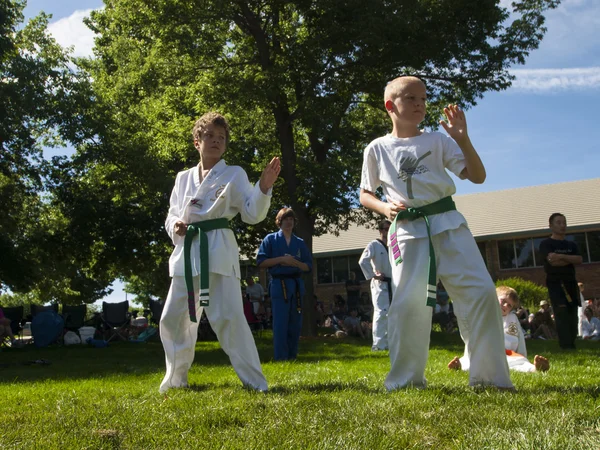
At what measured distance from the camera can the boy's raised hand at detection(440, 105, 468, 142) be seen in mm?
4781

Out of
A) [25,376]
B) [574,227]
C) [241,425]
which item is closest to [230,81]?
[25,376]

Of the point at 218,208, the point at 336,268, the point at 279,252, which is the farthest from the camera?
the point at 336,268

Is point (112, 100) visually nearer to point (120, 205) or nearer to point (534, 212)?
point (120, 205)

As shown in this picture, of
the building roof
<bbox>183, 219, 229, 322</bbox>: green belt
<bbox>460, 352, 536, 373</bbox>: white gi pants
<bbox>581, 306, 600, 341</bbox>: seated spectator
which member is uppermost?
the building roof

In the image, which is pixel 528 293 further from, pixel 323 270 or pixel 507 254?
pixel 323 270

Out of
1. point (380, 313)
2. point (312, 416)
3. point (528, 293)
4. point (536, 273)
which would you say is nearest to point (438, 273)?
point (312, 416)

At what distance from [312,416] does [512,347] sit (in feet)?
14.1

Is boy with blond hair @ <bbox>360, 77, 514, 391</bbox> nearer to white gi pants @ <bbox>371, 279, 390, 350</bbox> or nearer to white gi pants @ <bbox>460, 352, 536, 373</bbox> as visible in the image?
white gi pants @ <bbox>460, 352, 536, 373</bbox>

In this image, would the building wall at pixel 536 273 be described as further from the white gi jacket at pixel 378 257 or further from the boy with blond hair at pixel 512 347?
the boy with blond hair at pixel 512 347

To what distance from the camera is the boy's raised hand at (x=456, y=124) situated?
4.78m

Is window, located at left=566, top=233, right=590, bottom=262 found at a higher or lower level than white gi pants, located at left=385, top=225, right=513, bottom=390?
higher

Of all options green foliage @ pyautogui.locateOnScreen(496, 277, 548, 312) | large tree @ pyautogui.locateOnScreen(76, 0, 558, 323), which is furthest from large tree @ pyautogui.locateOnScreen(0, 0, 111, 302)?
green foliage @ pyautogui.locateOnScreen(496, 277, 548, 312)

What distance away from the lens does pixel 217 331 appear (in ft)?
17.6

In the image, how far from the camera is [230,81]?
731 inches
